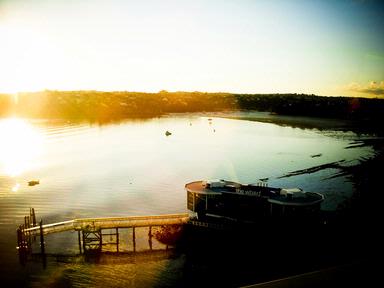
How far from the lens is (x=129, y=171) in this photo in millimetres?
71500

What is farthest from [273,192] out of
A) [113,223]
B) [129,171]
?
[129,171]

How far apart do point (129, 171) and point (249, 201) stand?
4219 centimetres

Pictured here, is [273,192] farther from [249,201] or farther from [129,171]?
[129,171]

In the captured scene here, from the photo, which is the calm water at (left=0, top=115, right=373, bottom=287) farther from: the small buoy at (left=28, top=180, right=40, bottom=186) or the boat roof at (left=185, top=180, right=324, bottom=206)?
the boat roof at (left=185, top=180, right=324, bottom=206)

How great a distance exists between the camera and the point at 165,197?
52.1 metres

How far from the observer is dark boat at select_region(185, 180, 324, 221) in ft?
106

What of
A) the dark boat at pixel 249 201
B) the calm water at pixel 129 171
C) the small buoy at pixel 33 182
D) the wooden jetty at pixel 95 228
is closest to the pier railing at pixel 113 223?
the wooden jetty at pixel 95 228

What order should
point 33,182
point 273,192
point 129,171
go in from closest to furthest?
point 273,192, point 33,182, point 129,171

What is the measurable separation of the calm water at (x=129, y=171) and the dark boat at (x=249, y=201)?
662 cm

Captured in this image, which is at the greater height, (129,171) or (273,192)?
(273,192)

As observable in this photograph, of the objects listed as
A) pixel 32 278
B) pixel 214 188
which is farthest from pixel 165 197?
pixel 32 278

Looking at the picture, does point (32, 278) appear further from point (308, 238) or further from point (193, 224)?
point (308, 238)

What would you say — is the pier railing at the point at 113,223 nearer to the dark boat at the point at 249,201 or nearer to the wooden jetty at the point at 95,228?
the wooden jetty at the point at 95,228

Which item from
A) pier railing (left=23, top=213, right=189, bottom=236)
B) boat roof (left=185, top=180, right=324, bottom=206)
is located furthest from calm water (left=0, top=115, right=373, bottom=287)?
boat roof (left=185, top=180, right=324, bottom=206)
